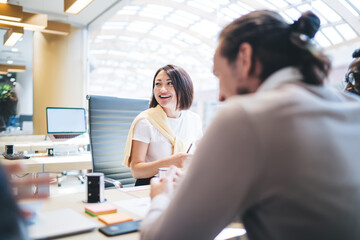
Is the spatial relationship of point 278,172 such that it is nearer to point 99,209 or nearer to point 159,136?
Answer: point 99,209

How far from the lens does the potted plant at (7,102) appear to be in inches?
199

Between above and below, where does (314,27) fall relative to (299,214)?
above

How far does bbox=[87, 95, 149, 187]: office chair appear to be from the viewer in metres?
2.39

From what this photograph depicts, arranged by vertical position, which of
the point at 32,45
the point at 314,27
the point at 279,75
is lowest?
the point at 279,75

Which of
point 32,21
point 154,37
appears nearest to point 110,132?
point 32,21

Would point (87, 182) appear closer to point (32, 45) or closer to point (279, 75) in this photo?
point (279, 75)

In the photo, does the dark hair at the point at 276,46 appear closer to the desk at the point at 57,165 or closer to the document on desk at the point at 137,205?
the document on desk at the point at 137,205

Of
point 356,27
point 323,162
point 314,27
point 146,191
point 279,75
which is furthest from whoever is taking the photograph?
point 356,27

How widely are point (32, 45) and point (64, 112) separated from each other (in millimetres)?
3491

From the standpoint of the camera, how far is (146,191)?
1.53 m

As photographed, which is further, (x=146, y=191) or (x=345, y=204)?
(x=146, y=191)

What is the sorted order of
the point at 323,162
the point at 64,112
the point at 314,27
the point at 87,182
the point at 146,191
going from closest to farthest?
the point at 323,162 → the point at 314,27 → the point at 87,182 → the point at 146,191 → the point at 64,112

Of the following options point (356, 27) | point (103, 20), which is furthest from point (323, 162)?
point (103, 20)

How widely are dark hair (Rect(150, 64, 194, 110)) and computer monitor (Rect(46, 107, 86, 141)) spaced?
1501 millimetres
